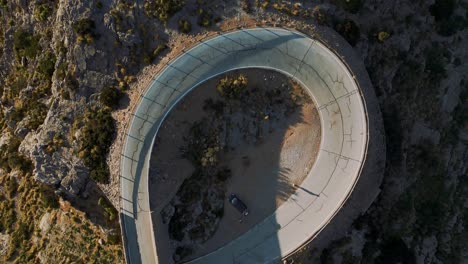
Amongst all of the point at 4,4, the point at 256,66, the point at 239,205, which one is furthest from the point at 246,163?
the point at 4,4

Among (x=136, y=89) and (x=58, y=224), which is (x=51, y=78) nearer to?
(x=136, y=89)

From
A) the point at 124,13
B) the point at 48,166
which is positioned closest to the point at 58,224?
the point at 48,166

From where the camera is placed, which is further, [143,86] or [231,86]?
[143,86]

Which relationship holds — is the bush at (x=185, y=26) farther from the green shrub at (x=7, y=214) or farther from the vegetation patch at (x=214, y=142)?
the green shrub at (x=7, y=214)

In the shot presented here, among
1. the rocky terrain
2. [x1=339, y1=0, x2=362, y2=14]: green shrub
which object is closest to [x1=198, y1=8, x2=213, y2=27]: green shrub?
the rocky terrain

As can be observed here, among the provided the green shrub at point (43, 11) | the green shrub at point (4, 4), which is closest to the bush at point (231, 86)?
the green shrub at point (43, 11)

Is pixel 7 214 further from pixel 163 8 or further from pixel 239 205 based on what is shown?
pixel 163 8

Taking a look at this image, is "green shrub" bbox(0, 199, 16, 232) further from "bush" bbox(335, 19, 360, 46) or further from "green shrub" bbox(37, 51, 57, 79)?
"bush" bbox(335, 19, 360, 46)
